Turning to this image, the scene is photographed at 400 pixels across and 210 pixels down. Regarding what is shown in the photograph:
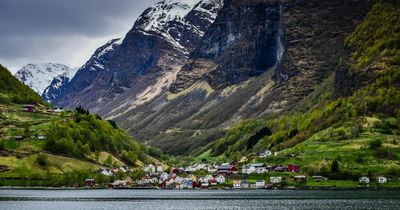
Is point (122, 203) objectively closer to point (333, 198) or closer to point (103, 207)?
point (103, 207)

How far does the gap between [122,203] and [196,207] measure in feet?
89.4

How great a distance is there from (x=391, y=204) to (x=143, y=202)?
215 feet

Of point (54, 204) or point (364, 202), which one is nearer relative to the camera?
point (364, 202)

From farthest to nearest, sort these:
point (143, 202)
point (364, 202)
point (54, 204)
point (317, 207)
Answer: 1. point (143, 202)
2. point (54, 204)
3. point (364, 202)
4. point (317, 207)

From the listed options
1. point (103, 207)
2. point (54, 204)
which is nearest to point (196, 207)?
point (103, 207)

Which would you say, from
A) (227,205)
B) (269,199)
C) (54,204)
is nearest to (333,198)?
(269,199)

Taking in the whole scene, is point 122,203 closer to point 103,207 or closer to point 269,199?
point 103,207

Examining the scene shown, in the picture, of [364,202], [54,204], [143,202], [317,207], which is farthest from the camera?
[143,202]

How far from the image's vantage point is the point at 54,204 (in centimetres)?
17500

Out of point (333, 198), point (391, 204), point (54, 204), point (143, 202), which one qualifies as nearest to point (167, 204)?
point (143, 202)

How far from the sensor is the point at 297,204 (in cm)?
16300

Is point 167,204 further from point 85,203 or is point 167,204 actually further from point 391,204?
point 391,204

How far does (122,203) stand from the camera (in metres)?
184

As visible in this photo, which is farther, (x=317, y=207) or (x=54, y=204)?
(x=54, y=204)
